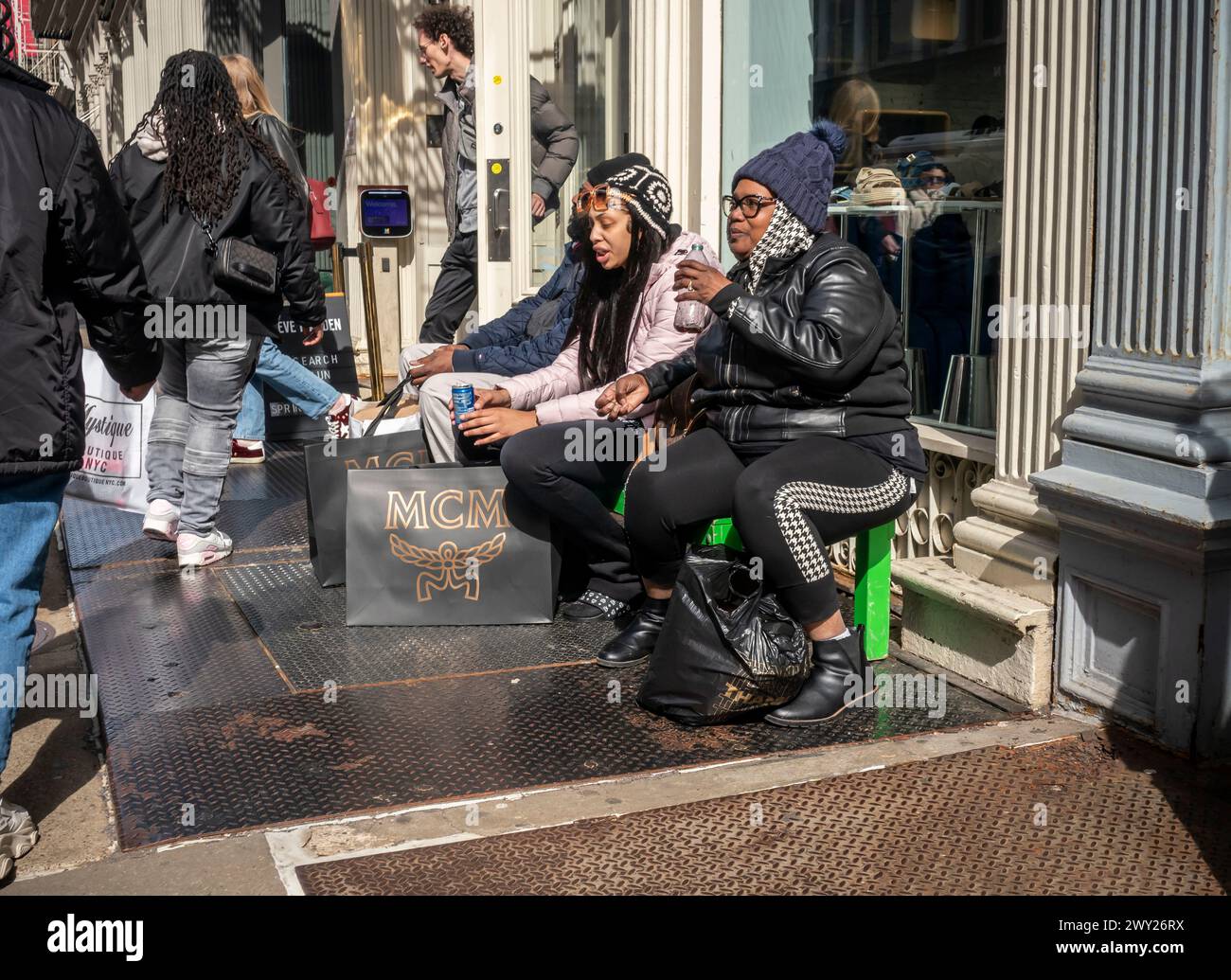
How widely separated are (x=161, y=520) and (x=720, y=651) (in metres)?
3.23

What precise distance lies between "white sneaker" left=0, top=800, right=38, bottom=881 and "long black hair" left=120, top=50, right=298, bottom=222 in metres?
2.85

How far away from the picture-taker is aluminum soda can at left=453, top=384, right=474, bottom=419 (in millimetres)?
4836

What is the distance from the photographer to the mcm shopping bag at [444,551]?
478 cm

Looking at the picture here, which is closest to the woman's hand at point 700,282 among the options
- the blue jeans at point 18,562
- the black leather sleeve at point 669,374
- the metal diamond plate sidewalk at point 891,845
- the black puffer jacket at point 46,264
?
the black leather sleeve at point 669,374

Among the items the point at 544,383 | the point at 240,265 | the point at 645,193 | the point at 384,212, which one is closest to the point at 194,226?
the point at 240,265

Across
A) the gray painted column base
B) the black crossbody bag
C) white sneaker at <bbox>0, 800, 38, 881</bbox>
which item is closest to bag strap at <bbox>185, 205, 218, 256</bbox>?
the black crossbody bag

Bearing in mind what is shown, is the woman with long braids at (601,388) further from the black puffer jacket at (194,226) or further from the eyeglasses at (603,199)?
the black puffer jacket at (194,226)

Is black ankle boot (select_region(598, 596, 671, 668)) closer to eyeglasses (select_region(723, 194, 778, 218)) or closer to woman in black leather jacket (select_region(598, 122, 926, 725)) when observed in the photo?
woman in black leather jacket (select_region(598, 122, 926, 725))

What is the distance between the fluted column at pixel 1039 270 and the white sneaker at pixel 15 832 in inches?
108

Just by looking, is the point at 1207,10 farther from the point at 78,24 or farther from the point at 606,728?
the point at 78,24

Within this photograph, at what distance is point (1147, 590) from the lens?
364cm

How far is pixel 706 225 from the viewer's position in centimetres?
616

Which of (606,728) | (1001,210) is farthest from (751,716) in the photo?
(1001,210)

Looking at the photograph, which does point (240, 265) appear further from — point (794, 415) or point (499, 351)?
point (794, 415)
